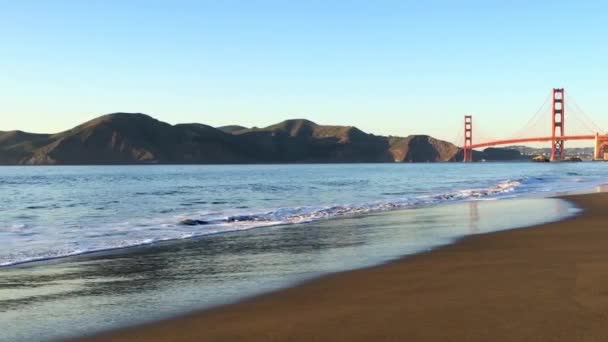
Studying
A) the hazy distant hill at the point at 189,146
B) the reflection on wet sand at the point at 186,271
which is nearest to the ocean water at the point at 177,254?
the reflection on wet sand at the point at 186,271

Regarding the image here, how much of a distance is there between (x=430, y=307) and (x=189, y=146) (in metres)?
168

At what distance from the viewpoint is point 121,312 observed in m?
4.63

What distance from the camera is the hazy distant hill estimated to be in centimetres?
16262

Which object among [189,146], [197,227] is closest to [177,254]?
[197,227]

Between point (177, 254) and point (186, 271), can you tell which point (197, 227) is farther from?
point (186, 271)

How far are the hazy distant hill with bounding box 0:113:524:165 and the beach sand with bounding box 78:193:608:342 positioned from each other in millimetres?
161081

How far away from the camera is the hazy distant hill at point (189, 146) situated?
A: 162625mm

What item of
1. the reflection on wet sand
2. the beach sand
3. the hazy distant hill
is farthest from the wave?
the hazy distant hill

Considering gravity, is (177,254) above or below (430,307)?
below

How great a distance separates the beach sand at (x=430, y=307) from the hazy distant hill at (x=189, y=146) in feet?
528

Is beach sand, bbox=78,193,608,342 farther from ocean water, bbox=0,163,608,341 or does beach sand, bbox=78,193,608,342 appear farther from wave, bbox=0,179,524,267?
wave, bbox=0,179,524,267

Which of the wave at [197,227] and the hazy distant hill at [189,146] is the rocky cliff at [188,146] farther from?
the wave at [197,227]

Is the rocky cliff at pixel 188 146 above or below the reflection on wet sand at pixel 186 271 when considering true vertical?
above

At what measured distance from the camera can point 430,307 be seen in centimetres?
450
